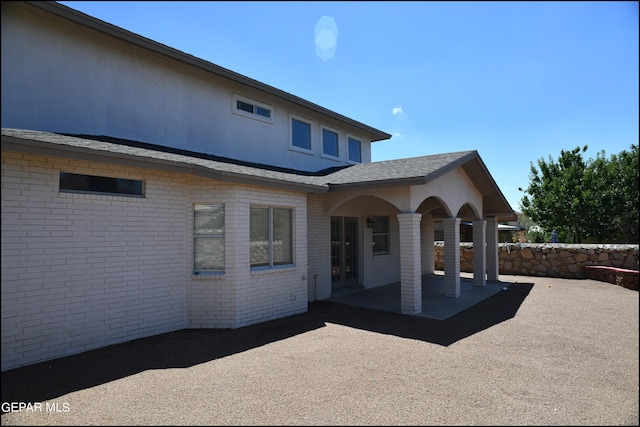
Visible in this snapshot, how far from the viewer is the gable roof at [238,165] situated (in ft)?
16.6

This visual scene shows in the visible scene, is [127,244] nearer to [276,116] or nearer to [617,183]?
[276,116]

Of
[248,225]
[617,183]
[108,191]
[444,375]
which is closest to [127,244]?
[108,191]

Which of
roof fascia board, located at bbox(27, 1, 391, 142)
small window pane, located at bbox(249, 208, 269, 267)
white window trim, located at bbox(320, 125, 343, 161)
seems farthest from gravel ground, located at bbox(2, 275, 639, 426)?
white window trim, located at bbox(320, 125, 343, 161)

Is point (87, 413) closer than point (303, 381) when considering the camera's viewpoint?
Yes

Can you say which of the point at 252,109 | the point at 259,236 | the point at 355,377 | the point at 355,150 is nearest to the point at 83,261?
the point at 259,236

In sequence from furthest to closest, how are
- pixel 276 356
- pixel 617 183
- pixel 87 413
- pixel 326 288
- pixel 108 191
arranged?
pixel 617 183 → pixel 326 288 → pixel 108 191 → pixel 276 356 → pixel 87 413

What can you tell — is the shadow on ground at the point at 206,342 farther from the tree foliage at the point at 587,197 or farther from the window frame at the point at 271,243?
the tree foliage at the point at 587,197

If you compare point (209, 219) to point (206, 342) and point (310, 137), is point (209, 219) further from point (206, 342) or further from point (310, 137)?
point (310, 137)

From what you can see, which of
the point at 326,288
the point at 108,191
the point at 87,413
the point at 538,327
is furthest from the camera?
the point at 326,288

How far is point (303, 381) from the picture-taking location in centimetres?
454

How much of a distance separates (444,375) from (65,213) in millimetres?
5886

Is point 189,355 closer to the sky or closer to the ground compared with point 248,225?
closer to the ground

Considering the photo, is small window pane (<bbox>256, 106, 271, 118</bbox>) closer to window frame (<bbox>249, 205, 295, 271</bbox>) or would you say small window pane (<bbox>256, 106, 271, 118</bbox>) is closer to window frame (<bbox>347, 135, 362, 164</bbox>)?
window frame (<bbox>249, 205, 295, 271</bbox>)

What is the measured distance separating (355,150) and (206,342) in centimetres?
974
